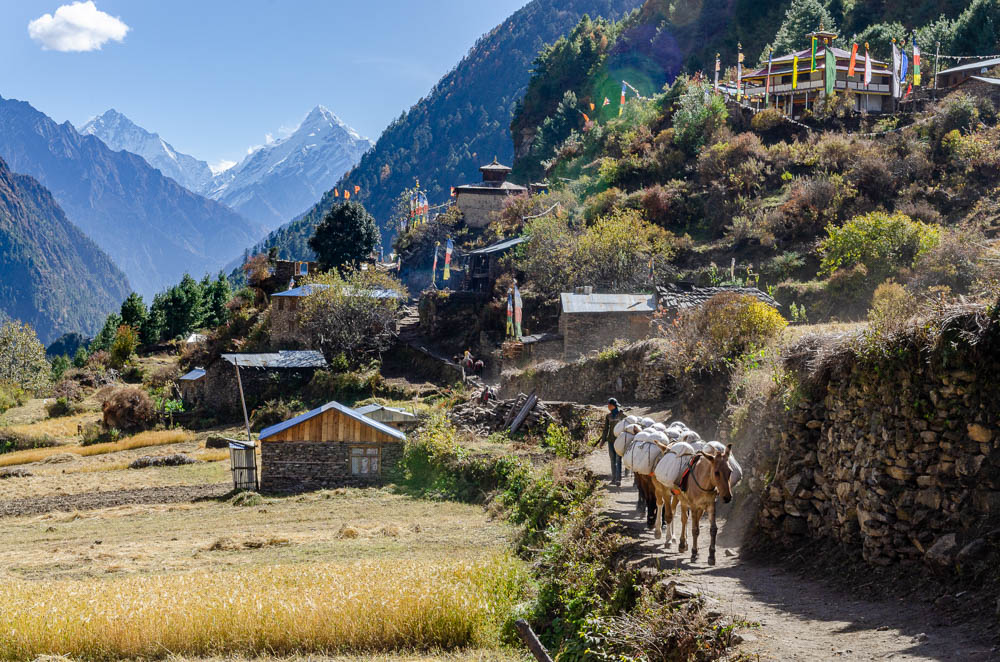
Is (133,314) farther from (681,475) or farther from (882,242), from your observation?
(681,475)

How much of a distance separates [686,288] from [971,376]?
101 feet

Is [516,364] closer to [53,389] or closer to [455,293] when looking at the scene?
[455,293]

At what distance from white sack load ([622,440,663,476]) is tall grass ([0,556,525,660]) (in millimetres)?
3139

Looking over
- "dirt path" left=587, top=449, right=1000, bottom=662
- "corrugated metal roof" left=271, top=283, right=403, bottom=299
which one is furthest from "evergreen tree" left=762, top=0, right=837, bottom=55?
"dirt path" left=587, top=449, right=1000, bottom=662

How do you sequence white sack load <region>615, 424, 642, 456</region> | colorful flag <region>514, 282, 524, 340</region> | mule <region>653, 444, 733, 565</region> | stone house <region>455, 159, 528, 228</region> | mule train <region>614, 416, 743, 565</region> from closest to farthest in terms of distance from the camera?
1. mule <region>653, 444, 733, 565</region>
2. mule train <region>614, 416, 743, 565</region>
3. white sack load <region>615, 424, 642, 456</region>
4. colorful flag <region>514, 282, 524, 340</region>
5. stone house <region>455, 159, 528, 228</region>

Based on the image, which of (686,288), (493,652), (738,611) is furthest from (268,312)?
(738,611)

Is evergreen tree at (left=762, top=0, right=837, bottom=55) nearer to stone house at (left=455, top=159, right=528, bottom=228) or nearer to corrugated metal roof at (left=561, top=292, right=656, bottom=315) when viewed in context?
stone house at (left=455, top=159, right=528, bottom=228)

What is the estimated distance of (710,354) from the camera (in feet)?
72.2

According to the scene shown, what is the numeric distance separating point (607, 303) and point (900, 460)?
27.9 m

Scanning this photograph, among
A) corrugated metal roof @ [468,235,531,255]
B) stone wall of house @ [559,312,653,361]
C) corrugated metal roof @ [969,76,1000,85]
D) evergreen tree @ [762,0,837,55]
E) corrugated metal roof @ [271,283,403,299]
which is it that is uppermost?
evergreen tree @ [762,0,837,55]

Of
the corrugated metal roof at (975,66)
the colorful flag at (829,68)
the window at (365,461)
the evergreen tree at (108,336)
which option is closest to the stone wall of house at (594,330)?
the window at (365,461)

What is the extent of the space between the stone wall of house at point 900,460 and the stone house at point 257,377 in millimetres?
46267

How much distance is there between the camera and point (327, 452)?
110 ft

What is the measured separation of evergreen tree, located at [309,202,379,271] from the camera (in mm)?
71688
